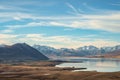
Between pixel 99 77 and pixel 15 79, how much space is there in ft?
133

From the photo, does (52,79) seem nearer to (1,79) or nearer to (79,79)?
(79,79)

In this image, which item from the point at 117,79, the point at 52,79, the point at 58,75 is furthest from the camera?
the point at 58,75

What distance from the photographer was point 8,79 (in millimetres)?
133625

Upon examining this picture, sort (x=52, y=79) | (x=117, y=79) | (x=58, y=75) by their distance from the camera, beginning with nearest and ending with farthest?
(x=117, y=79) → (x=52, y=79) → (x=58, y=75)

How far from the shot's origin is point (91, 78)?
5123 inches

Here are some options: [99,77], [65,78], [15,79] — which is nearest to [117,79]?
[99,77]

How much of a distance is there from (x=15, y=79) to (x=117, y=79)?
48.2 m

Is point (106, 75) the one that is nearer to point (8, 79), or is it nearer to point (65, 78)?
point (65, 78)

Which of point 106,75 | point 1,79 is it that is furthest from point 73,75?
point 1,79

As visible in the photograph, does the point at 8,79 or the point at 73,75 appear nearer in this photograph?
the point at 8,79

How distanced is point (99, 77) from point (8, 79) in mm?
43960

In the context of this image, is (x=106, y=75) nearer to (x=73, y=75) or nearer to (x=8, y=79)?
(x=73, y=75)

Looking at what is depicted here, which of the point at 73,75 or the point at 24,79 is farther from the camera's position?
the point at 73,75

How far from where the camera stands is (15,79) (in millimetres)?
133250
